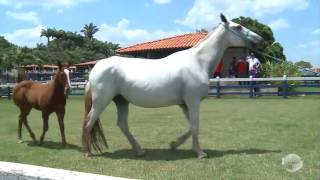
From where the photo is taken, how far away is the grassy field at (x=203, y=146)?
7.23 meters

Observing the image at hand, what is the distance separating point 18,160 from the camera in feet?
28.7

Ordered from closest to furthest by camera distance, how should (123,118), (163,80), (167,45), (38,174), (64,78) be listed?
1. (38,174)
2. (163,80)
3. (123,118)
4. (64,78)
5. (167,45)

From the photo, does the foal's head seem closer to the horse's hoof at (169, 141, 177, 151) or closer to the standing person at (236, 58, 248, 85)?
the horse's hoof at (169, 141, 177, 151)

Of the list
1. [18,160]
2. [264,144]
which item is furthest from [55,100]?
[264,144]

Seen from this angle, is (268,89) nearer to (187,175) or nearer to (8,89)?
(8,89)

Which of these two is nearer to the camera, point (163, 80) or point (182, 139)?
point (163, 80)

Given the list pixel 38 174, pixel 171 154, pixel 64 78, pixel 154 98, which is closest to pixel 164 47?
pixel 64 78

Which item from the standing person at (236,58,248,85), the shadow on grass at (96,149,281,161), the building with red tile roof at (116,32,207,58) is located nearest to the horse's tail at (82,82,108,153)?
the shadow on grass at (96,149,281,161)

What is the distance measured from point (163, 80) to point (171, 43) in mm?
28524

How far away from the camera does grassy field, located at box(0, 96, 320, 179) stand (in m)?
7.23

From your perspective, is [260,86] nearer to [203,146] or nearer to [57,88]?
[203,146]

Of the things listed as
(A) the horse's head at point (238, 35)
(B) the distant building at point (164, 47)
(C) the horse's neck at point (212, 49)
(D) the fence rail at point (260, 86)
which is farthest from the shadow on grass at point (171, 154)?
(B) the distant building at point (164, 47)

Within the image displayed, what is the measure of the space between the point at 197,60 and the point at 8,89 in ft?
72.5

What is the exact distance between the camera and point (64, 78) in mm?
10000
